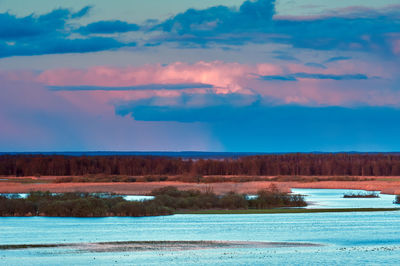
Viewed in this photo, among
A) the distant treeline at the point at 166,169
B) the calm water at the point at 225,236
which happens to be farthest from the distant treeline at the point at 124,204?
the distant treeline at the point at 166,169

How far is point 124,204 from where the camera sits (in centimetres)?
6888

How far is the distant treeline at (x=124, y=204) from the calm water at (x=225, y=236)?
2292mm

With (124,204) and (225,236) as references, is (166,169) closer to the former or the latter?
(124,204)

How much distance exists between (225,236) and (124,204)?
21.7m

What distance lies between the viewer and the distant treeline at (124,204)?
222 feet

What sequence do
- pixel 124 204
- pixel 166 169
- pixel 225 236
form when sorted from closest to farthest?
pixel 225 236, pixel 124 204, pixel 166 169

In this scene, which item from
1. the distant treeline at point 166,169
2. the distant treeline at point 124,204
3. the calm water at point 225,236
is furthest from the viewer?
the distant treeline at point 166,169

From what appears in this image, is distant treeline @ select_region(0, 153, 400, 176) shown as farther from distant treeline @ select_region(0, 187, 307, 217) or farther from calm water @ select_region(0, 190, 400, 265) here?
calm water @ select_region(0, 190, 400, 265)

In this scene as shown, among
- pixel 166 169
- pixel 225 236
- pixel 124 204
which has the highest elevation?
pixel 166 169

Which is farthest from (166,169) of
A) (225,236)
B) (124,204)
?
(225,236)

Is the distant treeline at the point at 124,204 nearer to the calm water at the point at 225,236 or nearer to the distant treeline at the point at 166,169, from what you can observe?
the calm water at the point at 225,236

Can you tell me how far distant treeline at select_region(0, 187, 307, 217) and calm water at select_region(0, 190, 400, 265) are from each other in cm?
229

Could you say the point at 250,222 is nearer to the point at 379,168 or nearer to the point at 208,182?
the point at 208,182

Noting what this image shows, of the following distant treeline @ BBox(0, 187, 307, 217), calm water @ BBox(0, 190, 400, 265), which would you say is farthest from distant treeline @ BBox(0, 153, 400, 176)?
calm water @ BBox(0, 190, 400, 265)
